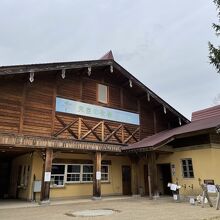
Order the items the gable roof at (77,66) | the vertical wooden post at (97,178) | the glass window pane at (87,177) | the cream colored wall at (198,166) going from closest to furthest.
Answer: the gable roof at (77,66) → the cream colored wall at (198,166) → the vertical wooden post at (97,178) → the glass window pane at (87,177)

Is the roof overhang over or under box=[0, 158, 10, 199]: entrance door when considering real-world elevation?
over

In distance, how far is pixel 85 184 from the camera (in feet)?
48.7

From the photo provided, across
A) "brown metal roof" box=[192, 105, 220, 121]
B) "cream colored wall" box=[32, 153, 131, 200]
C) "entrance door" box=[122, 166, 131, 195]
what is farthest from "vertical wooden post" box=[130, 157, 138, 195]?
"brown metal roof" box=[192, 105, 220, 121]

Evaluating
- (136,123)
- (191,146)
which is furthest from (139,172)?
(191,146)

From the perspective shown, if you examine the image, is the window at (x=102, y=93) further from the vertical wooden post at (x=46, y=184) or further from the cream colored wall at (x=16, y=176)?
the cream colored wall at (x=16, y=176)

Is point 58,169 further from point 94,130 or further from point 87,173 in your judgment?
point 94,130

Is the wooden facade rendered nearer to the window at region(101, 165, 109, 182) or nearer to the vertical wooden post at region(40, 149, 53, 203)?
the vertical wooden post at region(40, 149, 53, 203)

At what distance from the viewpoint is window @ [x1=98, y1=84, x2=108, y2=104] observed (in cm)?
1528

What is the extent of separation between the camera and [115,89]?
16219mm

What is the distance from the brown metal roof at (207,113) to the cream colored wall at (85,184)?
225 inches

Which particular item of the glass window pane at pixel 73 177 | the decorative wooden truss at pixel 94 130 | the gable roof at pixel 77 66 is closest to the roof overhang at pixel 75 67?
the gable roof at pixel 77 66

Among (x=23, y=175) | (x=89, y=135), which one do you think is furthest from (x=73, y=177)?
(x=23, y=175)

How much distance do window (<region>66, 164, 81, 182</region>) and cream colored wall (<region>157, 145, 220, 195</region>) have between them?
18.3 feet

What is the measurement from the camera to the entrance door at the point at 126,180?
16484mm
